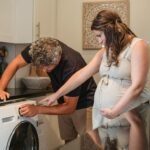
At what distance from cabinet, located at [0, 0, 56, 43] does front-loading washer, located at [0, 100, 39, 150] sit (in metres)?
0.92

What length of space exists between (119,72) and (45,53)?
0.58 meters

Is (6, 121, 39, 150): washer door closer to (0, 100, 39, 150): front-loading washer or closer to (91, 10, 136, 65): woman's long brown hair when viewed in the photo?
(0, 100, 39, 150): front-loading washer

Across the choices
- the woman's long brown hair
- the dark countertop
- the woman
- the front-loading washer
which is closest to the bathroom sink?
the dark countertop

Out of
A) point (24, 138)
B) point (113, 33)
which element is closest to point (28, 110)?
→ point (24, 138)

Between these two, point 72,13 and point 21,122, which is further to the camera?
point 72,13

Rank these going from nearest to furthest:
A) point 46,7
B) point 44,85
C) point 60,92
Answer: point 60,92 → point 44,85 → point 46,7

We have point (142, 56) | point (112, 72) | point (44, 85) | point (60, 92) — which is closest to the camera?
point (142, 56)

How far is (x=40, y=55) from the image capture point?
2.19 metres

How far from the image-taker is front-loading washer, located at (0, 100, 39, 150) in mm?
2049

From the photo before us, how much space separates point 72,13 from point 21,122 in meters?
1.95

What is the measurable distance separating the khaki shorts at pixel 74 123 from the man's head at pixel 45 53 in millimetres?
498

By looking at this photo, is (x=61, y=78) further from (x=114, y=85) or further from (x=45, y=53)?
(x=114, y=85)

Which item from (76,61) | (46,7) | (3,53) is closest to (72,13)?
(46,7)

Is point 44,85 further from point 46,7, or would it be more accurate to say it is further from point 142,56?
point 142,56
